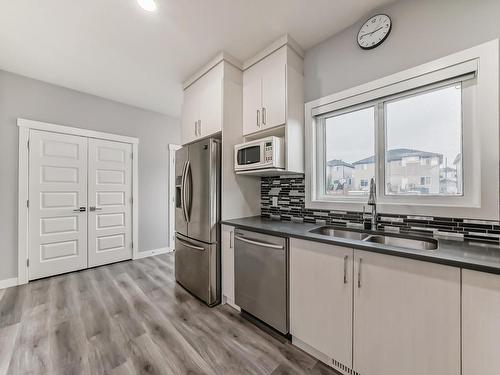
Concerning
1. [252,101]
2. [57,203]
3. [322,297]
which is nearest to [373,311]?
[322,297]

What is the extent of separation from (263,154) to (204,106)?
3.44 ft

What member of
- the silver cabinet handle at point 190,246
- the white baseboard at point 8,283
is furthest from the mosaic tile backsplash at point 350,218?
the white baseboard at point 8,283

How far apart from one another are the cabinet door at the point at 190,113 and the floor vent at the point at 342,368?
2.51m

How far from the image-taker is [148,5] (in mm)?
1678

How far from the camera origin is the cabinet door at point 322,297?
1.33m

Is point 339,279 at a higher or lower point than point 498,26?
lower

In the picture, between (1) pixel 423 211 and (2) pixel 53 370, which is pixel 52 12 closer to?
(2) pixel 53 370

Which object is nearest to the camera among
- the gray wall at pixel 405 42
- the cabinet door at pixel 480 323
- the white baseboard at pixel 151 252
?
the cabinet door at pixel 480 323

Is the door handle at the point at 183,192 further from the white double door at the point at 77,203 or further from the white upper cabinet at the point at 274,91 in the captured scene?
the white double door at the point at 77,203

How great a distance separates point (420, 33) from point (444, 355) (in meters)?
2.02

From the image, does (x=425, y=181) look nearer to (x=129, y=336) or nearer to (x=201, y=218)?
(x=201, y=218)

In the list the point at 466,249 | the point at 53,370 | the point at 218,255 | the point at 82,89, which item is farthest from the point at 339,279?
the point at 82,89

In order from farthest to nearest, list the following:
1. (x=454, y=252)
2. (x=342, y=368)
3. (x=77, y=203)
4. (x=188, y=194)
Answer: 1. (x=77, y=203)
2. (x=188, y=194)
3. (x=342, y=368)
4. (x=454, y=252)

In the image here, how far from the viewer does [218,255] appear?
7.36 feet
